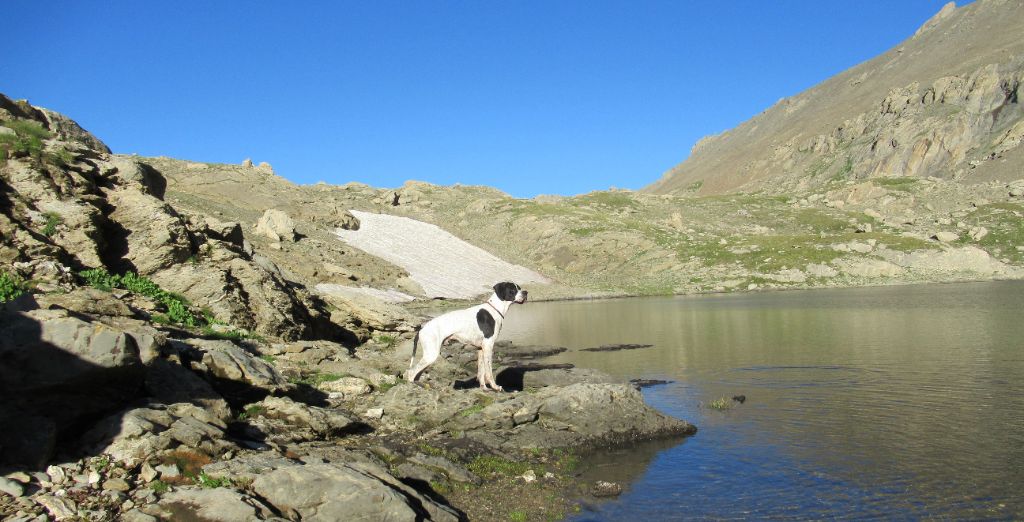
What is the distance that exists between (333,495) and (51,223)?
13897 mm

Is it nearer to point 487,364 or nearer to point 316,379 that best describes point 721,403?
point 487,364

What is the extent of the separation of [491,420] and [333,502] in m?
6.17

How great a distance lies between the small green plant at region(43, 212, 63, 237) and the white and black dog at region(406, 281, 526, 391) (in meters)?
10.2

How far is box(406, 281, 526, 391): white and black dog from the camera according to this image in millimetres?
16000

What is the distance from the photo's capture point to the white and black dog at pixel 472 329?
52.5ft

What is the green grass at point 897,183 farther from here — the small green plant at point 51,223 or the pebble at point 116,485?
the pebble at point 116,485

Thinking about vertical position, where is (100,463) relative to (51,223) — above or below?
below

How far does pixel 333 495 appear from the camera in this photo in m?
8.43

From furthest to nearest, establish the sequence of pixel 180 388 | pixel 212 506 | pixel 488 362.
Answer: pixel 488 362 → pixel 180 388 → pixel 212 506

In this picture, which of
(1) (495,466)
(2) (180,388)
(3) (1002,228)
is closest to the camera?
(2) (180,388)

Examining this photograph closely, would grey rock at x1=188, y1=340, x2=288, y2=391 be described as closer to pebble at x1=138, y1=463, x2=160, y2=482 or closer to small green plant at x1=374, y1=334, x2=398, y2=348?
pebble at x1=138, y1=463, x2=160, y2=482

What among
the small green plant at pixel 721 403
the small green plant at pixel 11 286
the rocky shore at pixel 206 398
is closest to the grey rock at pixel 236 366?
the rocky shore at pixel 206 398

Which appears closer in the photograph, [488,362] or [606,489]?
[606,489]

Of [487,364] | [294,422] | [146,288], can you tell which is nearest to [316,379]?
[294,422]
